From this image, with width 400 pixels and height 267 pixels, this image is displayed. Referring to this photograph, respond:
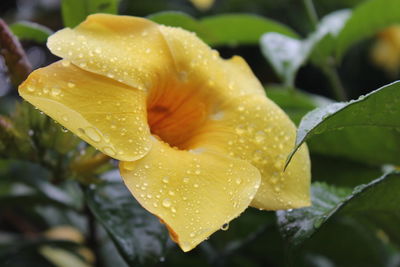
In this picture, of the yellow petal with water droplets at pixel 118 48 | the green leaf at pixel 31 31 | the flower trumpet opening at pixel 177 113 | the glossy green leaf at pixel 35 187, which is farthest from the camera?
the glossy green leaf at pixel 35 187

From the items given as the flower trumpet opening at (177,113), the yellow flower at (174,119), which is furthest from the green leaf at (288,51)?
the flower trumpet opening at (177,113)

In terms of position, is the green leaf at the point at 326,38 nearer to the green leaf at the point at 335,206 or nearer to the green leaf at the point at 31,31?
the green leaf at the point at 335,206

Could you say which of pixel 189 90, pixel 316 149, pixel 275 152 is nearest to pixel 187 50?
pixel 189 90

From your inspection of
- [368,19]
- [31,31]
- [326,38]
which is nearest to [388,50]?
[368,19]

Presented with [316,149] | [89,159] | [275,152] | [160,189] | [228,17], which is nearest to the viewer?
[160,189]

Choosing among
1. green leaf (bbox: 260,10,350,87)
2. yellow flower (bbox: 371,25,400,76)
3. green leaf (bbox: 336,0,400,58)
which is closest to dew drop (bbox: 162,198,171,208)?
green leaf (bbox: 260,10,350,87)

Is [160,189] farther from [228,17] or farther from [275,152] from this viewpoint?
[228,17]
